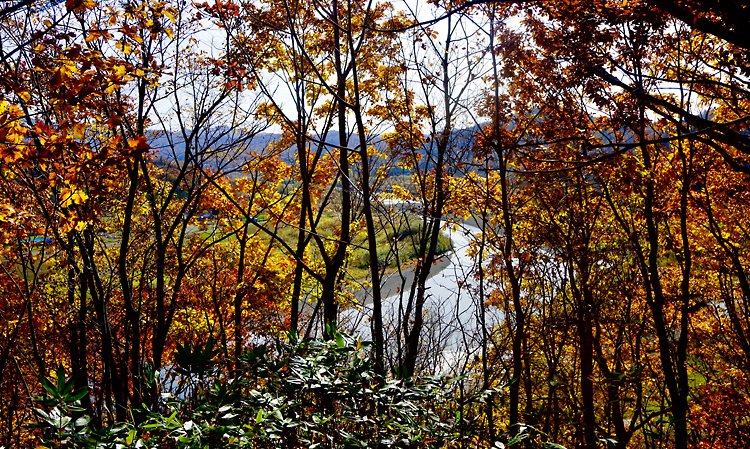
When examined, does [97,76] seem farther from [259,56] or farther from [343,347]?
[259,56]

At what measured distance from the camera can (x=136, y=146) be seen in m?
3.65

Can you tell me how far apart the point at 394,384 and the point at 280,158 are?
10920 millimetres

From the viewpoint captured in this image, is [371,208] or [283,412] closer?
[283,412]

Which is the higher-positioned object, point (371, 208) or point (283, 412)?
point (371, 208)

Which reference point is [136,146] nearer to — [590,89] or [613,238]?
[590,89]

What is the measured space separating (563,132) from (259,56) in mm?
5985

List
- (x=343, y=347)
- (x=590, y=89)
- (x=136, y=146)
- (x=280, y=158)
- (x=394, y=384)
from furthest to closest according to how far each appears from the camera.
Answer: (x=280, y=158) → (x=590, y=89) → (x=136, y=146) → (x=343, y=347) → (x=394, y=384)

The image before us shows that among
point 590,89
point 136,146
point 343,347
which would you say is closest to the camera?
point 343,347

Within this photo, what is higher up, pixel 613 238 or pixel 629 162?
pixel 629 162

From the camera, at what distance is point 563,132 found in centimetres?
837

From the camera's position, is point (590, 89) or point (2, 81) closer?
point (2, 81)

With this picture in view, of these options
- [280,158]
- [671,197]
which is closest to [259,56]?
[280,158]

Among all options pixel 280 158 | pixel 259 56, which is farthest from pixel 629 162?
pixel 280 158

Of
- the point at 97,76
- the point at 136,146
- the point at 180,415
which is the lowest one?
the point at 180,415
